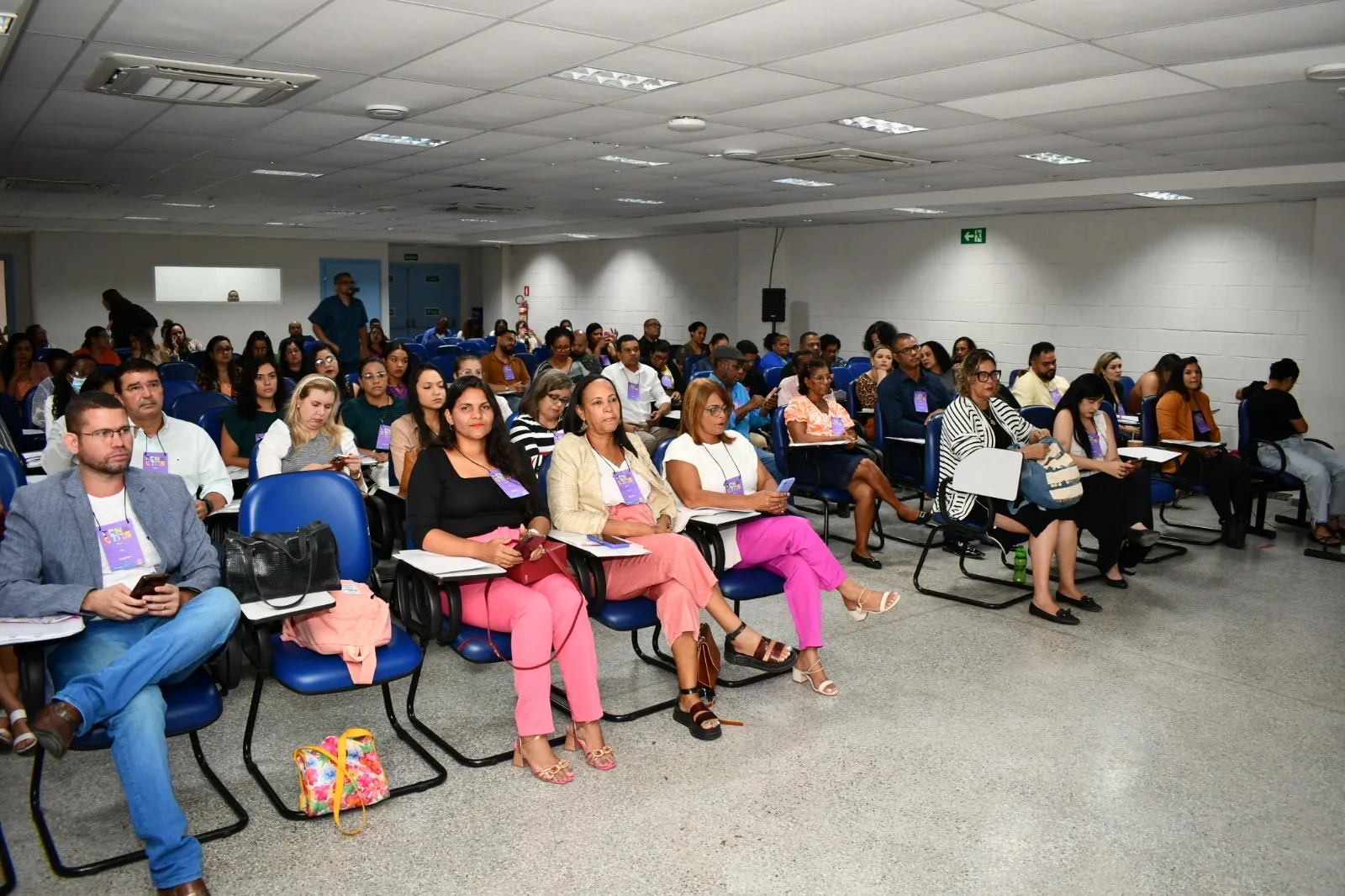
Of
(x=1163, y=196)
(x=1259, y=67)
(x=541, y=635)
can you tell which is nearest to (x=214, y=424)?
(x=541, y=635)

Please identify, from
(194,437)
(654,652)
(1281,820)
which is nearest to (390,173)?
(194,437)

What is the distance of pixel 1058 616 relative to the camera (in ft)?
16.3

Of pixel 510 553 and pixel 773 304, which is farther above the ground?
pixel 773 304

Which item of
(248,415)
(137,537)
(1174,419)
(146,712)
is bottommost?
(146,712)

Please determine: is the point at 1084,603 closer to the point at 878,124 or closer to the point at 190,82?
the point at 878,124

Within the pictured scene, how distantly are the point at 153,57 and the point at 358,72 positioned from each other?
37.4 inches

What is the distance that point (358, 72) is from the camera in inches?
201

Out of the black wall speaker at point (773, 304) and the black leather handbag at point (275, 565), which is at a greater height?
the black wall speaker at point (773, 304)

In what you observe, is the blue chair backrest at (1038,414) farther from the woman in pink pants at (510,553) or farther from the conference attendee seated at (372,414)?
the conference attendee seated at (372,414)

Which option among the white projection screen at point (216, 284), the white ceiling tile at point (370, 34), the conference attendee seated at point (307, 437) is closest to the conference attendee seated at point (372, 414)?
the conference attendee seated at point (307, 437)

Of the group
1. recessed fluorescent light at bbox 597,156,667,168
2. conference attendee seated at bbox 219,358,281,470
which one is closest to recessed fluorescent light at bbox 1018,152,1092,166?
recessed fluorescent light at bbox 597,156,667,168

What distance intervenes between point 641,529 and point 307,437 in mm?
1733

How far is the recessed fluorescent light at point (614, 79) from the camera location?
5.09 m

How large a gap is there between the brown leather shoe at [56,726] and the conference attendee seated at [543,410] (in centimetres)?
262
